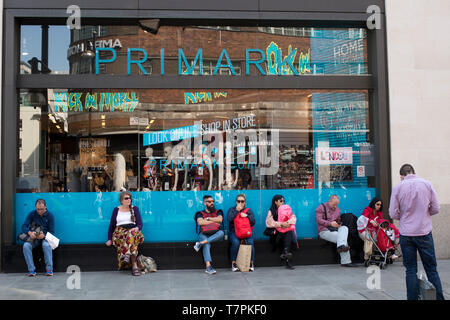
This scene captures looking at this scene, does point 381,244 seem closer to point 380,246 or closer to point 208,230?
point 380,246

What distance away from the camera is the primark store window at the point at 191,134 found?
8.70 metres

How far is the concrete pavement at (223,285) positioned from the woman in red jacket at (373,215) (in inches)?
27.7

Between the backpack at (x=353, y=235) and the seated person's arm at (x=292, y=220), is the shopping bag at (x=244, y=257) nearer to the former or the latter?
the seated person's arm at (x=292, y=220)

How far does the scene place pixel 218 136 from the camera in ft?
29.9

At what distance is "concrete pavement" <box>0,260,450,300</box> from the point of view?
6.57m

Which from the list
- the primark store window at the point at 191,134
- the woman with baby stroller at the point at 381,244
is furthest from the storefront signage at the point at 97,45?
the woman with baby stroller at the point at 381,244

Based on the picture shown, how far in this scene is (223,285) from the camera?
7.26 m

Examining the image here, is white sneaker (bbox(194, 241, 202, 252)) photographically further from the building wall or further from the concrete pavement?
the building wall

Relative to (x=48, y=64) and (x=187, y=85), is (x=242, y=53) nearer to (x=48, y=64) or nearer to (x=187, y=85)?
(x=187, y=85)

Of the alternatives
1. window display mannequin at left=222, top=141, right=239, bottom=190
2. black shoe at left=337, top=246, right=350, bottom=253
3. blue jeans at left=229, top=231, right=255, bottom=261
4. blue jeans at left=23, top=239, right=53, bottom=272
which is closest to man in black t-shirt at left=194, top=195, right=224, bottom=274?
blue jeans at left=229, top=231, right=255, bottom=261

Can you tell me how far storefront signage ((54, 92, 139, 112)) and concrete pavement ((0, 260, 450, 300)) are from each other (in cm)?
304

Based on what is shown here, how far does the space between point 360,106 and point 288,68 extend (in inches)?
Result: 64.1
